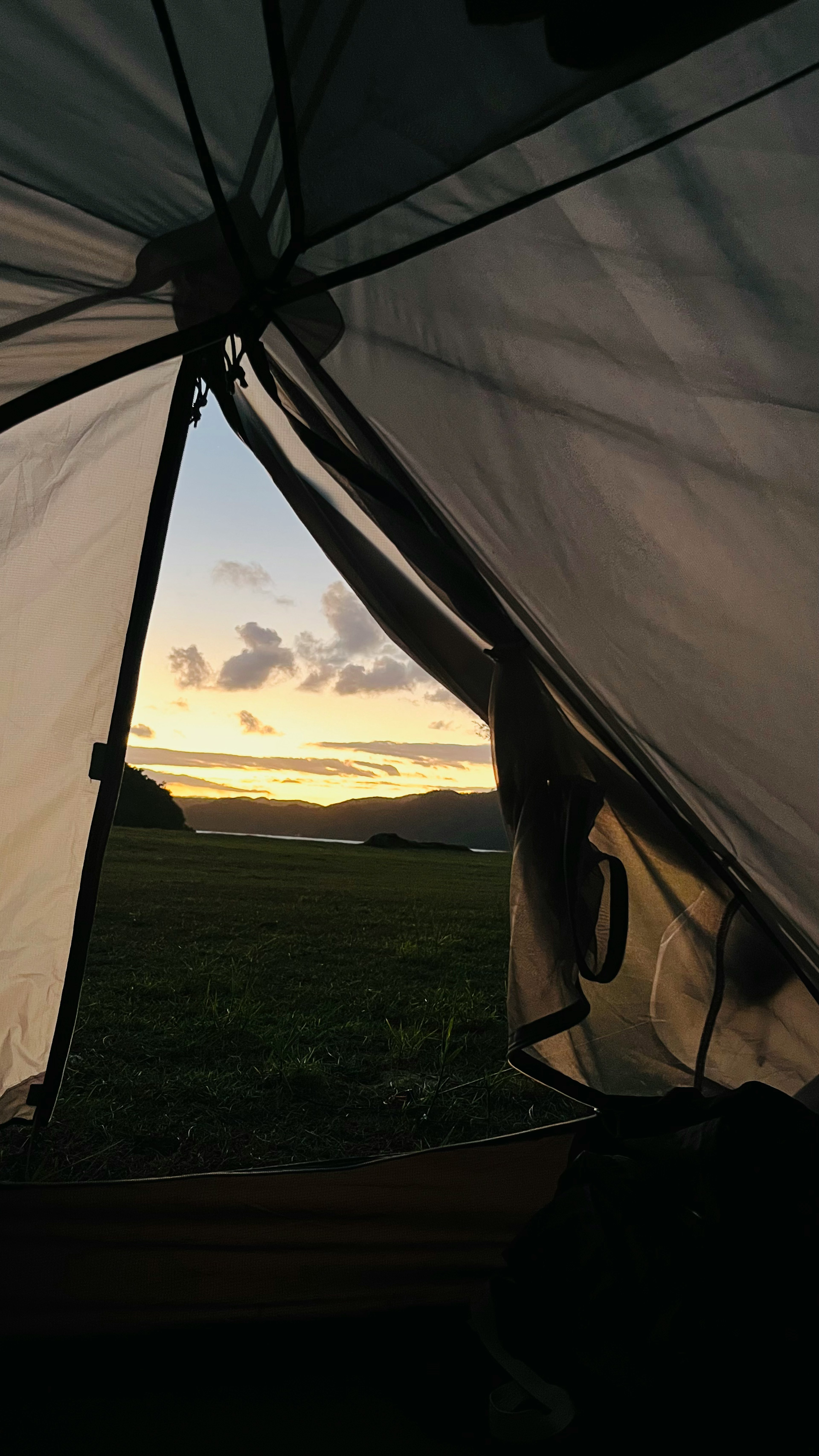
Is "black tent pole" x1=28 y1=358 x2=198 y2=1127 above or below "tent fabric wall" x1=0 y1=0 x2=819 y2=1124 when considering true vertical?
below

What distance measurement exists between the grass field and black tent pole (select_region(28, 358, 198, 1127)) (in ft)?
0.91

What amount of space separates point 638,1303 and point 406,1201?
0.43m

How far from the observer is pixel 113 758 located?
4.49ft

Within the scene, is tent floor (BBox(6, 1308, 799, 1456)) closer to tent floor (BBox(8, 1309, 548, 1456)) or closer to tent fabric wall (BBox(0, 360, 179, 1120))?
tent floor (BBox(8, 1309, 548, 1456))

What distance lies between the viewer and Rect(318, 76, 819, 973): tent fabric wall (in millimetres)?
787

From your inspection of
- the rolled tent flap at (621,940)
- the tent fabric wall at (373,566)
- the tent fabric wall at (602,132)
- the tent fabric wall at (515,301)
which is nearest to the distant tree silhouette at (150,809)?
the tent fabric wall at (373,566)

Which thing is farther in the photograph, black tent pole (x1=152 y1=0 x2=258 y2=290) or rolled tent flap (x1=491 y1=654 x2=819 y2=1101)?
rolled tent flap (x1=491 y1=654 x2=819 y2=1101)

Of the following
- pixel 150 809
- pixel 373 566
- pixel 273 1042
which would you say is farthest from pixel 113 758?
pixel 150 809

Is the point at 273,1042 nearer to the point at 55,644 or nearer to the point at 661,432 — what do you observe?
the point at 55,644

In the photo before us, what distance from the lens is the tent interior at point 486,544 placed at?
73 centimetres

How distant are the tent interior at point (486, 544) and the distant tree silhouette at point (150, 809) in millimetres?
13594

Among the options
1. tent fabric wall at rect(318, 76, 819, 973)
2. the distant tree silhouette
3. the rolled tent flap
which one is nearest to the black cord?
the rolled tent flap

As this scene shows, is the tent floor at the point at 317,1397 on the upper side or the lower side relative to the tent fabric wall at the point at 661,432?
lower

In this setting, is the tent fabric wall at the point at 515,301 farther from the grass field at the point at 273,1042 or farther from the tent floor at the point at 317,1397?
the grass field at the point at 273,1042
